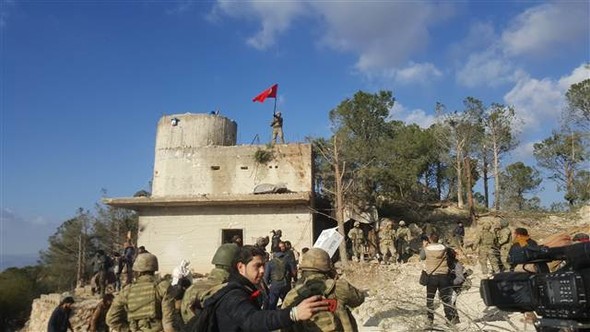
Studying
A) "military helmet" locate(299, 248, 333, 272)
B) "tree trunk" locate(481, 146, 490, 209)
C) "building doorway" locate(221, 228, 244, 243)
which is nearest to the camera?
"military helmet" locate(299, 248, 333, 272)

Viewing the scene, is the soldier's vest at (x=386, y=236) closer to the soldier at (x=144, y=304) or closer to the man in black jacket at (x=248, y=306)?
the soldier at (x=144, y=304)

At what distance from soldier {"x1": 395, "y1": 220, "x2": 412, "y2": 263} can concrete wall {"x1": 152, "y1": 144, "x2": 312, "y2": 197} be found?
3.29 metres

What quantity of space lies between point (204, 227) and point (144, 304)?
10.6 metres

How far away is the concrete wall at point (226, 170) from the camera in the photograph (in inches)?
611

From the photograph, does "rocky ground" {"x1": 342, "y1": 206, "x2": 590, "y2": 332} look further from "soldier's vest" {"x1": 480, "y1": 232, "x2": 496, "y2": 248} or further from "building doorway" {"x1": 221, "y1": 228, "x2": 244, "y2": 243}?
"building doorway" {"x1": 221, "y1": 228, "x2": 244, "y2": 243}

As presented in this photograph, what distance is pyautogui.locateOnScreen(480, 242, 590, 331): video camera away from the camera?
1683 mm

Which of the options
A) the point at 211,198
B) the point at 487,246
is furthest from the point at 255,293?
the point at 211,198

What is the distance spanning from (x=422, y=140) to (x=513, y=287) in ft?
88.1

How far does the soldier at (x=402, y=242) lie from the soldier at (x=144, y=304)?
36.6 ft

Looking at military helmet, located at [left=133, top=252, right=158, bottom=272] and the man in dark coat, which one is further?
the man in dark coat

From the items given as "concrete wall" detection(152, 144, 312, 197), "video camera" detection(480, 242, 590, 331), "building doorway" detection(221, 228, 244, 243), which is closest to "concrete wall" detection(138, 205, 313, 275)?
"building doorway" detection(221, 228, 244, 243)

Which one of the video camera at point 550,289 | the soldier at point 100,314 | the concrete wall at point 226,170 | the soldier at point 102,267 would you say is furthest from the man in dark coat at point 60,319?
the concrete wall at point 226,170

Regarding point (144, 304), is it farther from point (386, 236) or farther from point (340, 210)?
point (386, 236)

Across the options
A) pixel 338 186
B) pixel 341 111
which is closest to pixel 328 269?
pixel 338 186
